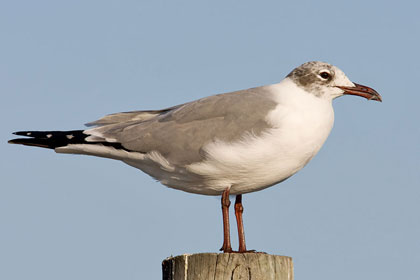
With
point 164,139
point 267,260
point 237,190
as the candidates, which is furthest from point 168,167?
point 267,260

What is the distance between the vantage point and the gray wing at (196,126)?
762 cm

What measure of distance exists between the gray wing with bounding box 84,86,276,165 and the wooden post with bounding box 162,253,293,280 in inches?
73.0

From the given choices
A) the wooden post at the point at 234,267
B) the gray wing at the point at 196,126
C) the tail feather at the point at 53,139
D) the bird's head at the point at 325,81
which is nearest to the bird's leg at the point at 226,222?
the gray wing at the point at 196,126

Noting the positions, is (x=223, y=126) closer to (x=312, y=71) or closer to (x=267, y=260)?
(x=312, y=71)

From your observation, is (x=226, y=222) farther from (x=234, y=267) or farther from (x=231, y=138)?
(x=234, y=267)

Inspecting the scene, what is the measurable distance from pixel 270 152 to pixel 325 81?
56.7 inches

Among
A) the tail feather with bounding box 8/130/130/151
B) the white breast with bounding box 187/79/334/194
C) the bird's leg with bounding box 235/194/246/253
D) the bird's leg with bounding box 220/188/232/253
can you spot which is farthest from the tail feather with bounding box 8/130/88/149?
the bird's leg with bounding box 235/194/246/253

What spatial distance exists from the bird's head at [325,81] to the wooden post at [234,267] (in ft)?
9.51

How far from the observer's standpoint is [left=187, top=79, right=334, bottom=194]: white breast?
7.45m

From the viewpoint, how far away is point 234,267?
234 inches

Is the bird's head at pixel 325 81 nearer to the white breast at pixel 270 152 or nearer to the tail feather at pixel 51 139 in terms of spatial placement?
the white breast at pixel 270 152

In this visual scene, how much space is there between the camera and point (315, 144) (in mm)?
7676

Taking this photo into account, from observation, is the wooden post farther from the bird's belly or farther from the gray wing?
the gray wing

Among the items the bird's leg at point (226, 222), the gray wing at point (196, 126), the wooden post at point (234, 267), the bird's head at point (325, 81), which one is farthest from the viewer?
the bird's head at point (325, 81)
